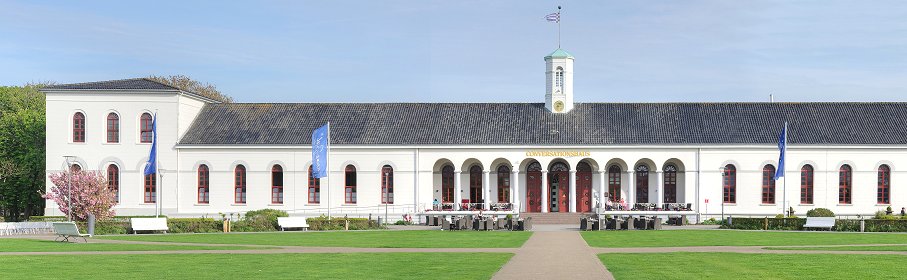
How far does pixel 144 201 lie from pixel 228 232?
64.7ft

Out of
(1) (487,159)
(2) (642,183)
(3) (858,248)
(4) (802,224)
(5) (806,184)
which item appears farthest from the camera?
(2) (642,183)

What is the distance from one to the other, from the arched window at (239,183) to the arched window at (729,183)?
28.8 metres

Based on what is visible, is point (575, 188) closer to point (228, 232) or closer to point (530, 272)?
point (228, 232)

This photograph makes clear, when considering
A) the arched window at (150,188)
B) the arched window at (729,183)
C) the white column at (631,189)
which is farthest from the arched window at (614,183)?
the arched window at (150,188)

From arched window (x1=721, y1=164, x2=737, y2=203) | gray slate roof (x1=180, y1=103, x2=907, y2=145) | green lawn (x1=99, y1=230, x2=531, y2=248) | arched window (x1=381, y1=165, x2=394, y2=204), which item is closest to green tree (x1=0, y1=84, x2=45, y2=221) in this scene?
gray slate roof (x1=180, y1=103, x2=907, y2=145)

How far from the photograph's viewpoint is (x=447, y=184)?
6981 cm

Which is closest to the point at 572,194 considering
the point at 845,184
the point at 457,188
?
the point at 457,188

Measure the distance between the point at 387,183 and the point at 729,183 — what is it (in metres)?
20.4

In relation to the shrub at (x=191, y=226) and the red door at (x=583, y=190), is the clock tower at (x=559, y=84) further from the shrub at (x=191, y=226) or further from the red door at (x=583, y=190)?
the shrub at (x=191, y=226)

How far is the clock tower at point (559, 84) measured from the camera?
235 feet

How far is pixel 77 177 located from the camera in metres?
57.0

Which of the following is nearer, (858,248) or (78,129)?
(858,248)

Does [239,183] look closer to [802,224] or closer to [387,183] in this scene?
[387,183]

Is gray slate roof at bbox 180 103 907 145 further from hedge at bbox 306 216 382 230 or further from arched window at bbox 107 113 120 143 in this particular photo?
hedge at bbox 306 216 382 230
